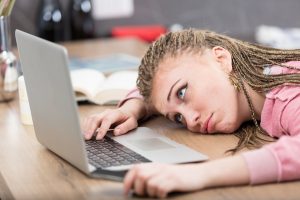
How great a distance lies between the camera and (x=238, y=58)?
1.46 metres

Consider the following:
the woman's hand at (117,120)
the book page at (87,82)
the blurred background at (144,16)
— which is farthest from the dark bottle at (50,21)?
the woman's hand at (117,120)

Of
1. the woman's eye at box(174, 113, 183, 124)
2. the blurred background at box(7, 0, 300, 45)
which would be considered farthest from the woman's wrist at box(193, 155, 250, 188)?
the blurred background at box(7, 0, 300, 45)

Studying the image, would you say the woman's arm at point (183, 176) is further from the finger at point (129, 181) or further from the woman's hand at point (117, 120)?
the woman's hand at point (117, 120)

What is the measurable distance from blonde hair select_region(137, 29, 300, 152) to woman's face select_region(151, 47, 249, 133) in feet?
0.07

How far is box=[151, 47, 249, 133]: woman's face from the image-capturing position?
4.48ft

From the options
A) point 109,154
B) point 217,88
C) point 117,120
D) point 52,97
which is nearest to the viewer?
point 52,97

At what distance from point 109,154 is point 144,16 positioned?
1.89 metres

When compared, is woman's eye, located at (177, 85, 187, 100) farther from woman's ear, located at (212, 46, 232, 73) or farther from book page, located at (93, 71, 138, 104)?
book page, located at (93, 71, 138, 104)

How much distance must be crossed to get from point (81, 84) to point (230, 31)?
1562mm

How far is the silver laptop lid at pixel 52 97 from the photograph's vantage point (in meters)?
1.08

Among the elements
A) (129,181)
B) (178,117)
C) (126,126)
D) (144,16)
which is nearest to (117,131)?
→ (126,126)

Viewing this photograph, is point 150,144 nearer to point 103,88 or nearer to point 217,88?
point 217,88

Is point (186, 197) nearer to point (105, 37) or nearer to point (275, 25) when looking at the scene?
point (105, 37)

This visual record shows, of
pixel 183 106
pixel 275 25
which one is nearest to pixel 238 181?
pixel 183 106
